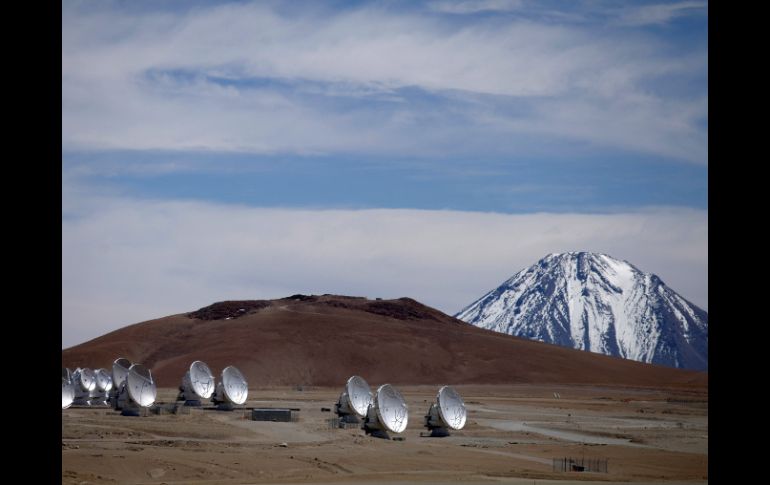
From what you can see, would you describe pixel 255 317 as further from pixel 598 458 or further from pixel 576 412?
pixel 598 458

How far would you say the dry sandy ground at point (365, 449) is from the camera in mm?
40406

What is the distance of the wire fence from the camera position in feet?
144

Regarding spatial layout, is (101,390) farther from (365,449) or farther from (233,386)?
(365,449)

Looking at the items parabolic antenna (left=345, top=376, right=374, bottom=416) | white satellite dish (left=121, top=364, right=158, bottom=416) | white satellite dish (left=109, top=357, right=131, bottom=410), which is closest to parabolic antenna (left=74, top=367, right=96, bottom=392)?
white satellite dish (left=109, top=357, right=131, bottom=410)

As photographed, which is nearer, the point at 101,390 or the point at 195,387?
the point at 195,387

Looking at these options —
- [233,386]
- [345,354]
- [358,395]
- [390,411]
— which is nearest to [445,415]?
[390,411]

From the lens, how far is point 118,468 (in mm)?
40875

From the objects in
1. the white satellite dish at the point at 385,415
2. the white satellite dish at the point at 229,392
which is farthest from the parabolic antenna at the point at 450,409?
the white satellite dish at the point at 229,392

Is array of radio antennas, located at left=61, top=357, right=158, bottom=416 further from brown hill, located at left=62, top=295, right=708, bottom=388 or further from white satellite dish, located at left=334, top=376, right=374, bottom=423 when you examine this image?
brown hill, located at left=62, top=295, right=708, bottom=388

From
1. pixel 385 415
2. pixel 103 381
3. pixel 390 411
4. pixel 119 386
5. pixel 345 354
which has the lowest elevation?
pixel 345 354

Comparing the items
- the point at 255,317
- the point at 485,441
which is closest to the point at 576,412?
the point at 485,441

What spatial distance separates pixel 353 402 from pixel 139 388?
17.5 metres

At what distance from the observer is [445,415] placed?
193ft
